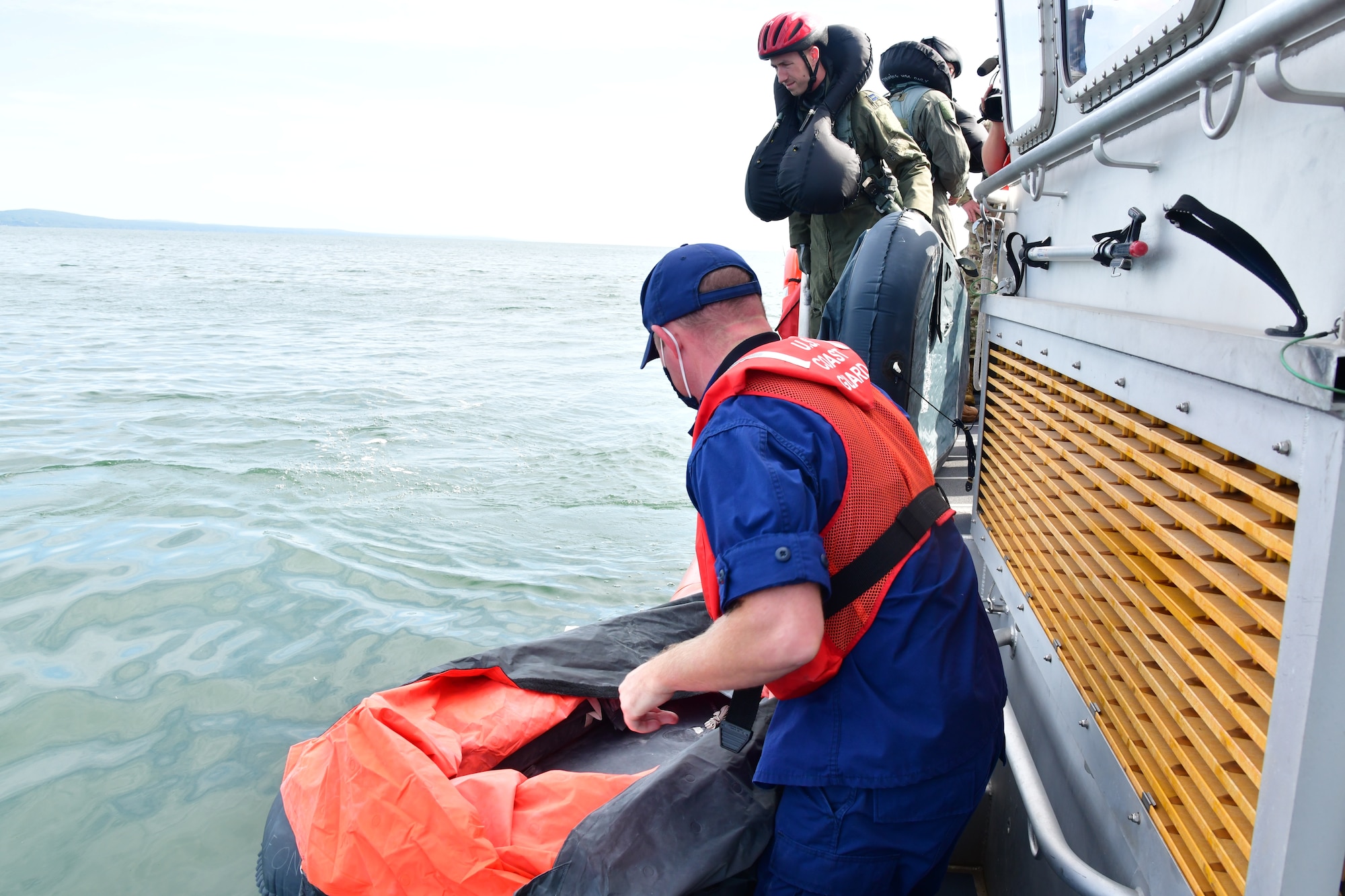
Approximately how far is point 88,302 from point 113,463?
22.8 m

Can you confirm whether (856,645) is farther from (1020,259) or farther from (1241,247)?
(1020,259)

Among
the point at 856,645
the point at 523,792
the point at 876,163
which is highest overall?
the point at 876,163

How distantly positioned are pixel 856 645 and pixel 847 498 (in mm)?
287

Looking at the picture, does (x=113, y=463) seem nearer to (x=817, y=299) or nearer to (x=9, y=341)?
(x=817, y=299)

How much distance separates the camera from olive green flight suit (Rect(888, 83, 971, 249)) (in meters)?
5.26

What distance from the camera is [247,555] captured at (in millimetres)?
6449

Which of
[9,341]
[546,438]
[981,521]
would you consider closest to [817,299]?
[981,521]

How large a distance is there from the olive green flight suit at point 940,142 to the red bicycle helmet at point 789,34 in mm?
1015

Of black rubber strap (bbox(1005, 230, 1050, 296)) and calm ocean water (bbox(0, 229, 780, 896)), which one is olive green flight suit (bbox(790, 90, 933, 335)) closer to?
black rubber strap (bbox(1005, 230, 1050, 296))

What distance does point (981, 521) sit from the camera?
10.9 ft

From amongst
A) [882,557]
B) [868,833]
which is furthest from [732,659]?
[868,833]

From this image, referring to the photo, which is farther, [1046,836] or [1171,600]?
[1046,836]

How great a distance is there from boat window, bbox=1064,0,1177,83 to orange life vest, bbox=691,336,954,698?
951 mm

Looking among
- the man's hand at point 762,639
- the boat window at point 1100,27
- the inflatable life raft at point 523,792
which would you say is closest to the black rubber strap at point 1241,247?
the boat window at point 1100,27
